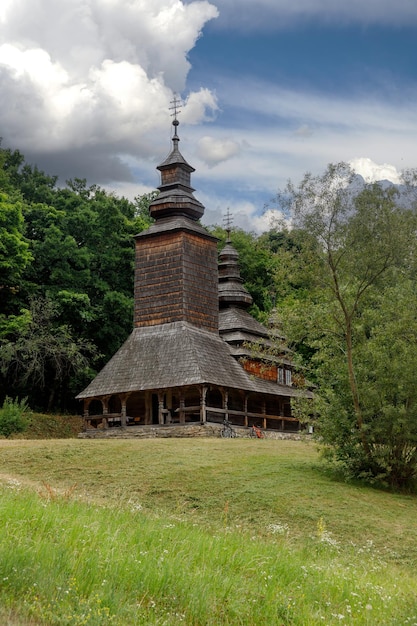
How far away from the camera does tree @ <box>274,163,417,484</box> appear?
21.1 m

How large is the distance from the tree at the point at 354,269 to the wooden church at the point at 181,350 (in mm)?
12530

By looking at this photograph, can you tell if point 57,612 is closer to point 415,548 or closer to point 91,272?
point 415,548

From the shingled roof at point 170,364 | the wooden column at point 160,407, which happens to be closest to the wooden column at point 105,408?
the shingled roof at point 170,364

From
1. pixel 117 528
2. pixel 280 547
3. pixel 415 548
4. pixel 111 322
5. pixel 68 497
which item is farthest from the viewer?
pixel 111 322

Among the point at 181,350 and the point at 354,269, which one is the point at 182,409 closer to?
the point at 181,350

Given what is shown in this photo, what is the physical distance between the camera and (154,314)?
39.0 metres

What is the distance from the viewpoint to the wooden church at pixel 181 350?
3547 centimetres

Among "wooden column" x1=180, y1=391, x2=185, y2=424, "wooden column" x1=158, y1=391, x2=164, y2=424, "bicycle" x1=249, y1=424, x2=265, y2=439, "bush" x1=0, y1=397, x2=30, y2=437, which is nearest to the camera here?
"bush" x1=0, y1=397, x2=30, y2=437

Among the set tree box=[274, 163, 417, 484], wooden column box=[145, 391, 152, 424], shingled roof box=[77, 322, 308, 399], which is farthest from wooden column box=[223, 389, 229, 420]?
tree box=[274, 163, 417, 484]

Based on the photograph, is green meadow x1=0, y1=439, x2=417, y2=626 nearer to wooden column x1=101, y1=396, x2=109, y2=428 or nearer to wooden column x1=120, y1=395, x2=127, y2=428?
wooden column x1=120, y1=395, x2=127, y2=428

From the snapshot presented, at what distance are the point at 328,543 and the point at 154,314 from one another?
85.2 feet

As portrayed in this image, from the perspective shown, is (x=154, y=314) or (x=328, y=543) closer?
(x=328, y=543)

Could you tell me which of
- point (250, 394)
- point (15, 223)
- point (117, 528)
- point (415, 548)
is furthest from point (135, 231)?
point (117, 528)

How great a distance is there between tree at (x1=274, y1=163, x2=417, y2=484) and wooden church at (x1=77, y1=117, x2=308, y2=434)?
12.5m
